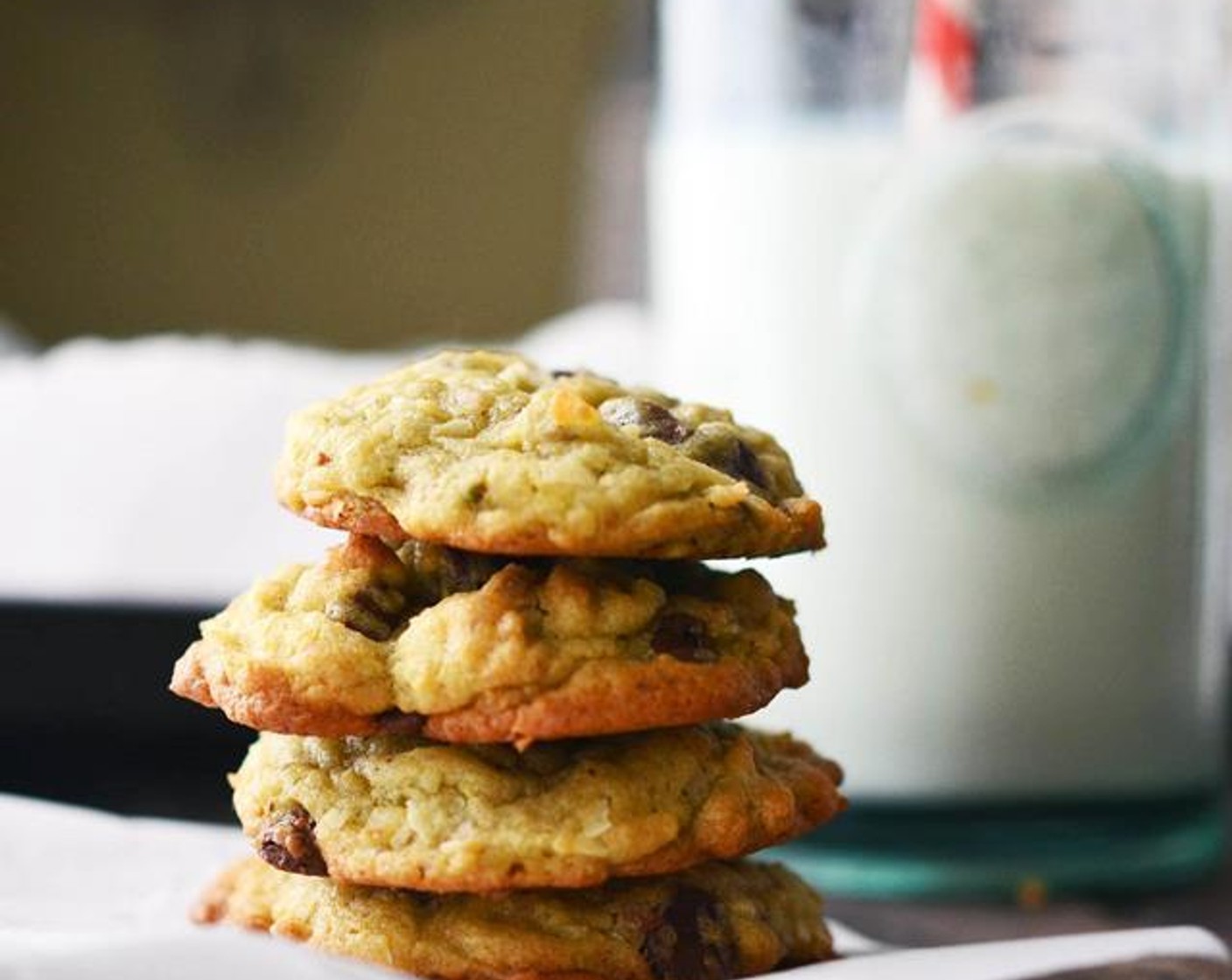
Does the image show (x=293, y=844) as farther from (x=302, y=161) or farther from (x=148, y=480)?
(x=302, y=161)

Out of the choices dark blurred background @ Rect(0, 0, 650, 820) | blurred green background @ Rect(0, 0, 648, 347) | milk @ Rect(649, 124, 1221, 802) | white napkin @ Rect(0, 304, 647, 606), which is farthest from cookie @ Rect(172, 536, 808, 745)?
blurred green background @ Rect(0, 0, 648, 347)

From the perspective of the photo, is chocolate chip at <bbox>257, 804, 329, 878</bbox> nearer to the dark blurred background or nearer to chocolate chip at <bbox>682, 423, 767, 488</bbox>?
chocolate chip at <bbox>682, 423, 767, 488</bbox>

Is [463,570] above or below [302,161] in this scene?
above

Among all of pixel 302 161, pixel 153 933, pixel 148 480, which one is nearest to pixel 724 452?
pixel 153 933

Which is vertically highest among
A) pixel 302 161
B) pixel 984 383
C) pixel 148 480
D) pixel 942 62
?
pixel 942 62

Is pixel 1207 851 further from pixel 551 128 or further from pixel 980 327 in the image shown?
pixel 551 128

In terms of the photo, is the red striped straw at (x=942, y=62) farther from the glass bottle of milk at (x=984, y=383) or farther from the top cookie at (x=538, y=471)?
the top cookie at (x=538, y=471)
